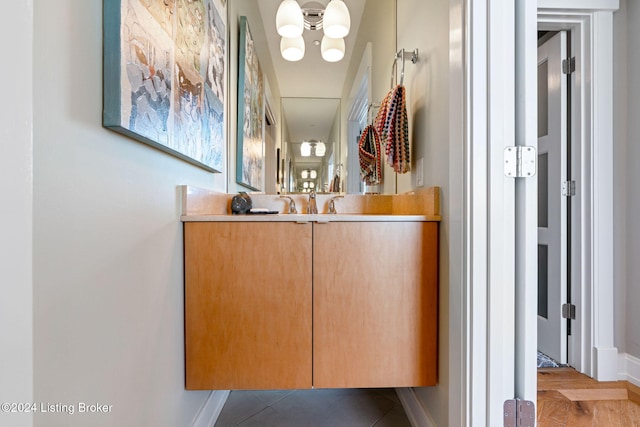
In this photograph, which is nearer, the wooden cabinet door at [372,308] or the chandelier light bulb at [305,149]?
the wooden cabinet door at [372,308]

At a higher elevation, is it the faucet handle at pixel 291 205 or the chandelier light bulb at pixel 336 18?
the chandelier light bulb at pixel 336 18

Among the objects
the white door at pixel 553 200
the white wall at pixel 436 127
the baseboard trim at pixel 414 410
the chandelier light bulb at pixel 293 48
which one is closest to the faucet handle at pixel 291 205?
the white wall at pixel 436 127

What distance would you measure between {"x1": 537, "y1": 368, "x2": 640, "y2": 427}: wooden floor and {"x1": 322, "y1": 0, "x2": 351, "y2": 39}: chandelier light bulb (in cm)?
206

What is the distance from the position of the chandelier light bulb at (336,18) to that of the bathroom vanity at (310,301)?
1.18m

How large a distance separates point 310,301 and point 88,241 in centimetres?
73

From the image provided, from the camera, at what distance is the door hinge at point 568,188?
72.8 inches

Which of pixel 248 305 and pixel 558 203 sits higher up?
pixel 558 203

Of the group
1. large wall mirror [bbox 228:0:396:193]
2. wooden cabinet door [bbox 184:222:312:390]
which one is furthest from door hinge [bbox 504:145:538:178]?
large wall mirror [bbox 228:0:396:193]

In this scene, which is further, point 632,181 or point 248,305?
point 632,181

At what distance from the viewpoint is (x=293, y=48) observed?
1911 millimetres

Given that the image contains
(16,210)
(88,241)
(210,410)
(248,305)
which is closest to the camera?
(16,210)

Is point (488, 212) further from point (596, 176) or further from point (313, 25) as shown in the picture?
point (313, 25)

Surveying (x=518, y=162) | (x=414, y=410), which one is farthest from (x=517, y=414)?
(x=518, y=162)

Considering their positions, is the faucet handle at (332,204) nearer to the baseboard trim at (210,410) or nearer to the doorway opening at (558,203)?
the baseboard trim at (210,410)
